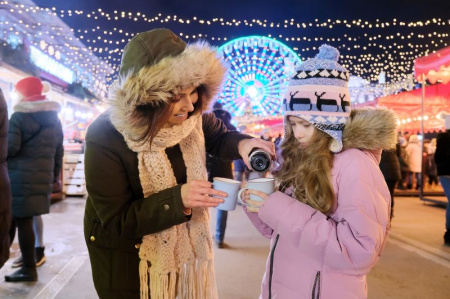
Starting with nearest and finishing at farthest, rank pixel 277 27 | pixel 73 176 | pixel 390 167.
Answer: pixel 390 167 → pixel 73 176 → pixel 277 27

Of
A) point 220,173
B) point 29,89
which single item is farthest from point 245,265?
point 29,89

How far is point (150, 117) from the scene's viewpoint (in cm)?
150

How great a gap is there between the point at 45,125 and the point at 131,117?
2.76m

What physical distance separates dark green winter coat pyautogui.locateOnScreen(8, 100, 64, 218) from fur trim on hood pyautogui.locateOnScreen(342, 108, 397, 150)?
10.3 feet

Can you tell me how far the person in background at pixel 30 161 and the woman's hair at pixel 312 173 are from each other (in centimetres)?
282

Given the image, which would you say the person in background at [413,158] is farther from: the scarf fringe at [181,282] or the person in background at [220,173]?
the scarf fringe at [181,282]

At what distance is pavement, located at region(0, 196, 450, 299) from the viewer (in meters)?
3.43

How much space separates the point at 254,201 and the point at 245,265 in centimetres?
289

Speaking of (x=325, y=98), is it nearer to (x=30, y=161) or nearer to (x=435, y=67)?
(x=30, y=161)

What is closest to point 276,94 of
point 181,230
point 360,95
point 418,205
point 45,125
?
point 360,95

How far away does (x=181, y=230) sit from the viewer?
64.7 inches

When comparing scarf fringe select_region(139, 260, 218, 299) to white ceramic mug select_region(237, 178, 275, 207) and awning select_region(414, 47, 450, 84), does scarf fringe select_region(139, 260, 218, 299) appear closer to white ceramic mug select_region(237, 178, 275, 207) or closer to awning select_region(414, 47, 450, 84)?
white ceramic mug select_region(237, 178, 275, 207)

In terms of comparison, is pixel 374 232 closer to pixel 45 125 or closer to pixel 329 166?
pixel 329 166

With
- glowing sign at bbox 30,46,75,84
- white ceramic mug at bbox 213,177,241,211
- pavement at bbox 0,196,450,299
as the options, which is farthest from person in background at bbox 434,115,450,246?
glowing sign at bbox 30,46,75,84
